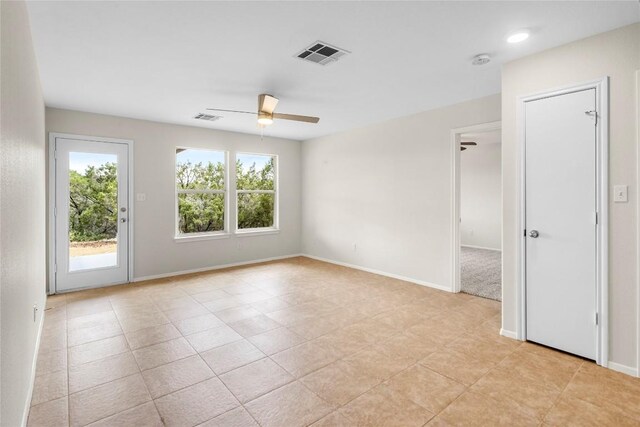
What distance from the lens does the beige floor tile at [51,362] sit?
2473 mm

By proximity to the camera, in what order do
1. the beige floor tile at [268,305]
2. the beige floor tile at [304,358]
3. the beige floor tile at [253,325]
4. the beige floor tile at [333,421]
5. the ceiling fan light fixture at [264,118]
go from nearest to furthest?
the beige floor tile at [333,421], the beige floor tile at [304,358], the beige floor tile at [253,325], the ceiling fan light fixture at [264,118], the beige floor tile at [268,305]

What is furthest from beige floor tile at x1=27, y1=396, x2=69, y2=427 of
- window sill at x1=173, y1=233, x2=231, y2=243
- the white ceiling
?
window sill at x1=173, y1=233, x2=231, y2=243

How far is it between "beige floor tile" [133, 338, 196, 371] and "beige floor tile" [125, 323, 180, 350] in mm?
87

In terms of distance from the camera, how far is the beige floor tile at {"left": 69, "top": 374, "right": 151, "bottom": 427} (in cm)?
A: 197

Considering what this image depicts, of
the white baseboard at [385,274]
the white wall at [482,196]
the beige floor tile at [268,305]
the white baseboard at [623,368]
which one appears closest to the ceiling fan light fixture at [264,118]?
the beige floor tile at [268,305]

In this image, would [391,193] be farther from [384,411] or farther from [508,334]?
[384,411]

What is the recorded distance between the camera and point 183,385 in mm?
2273

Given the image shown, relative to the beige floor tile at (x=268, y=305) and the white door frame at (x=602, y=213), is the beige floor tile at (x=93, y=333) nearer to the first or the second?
the beige floor tile at (x=268, y=305)

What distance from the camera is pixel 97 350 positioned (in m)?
2.80

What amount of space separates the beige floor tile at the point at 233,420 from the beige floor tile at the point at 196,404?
4 cm

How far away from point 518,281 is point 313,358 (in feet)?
6.57

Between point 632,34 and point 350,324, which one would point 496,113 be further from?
point 350,324

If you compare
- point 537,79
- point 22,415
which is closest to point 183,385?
point 22,415

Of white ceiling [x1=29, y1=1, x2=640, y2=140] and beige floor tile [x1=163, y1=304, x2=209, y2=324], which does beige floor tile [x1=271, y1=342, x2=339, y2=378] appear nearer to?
beige floor tile [x1=163, y1=304, x2=209, y2=324]
